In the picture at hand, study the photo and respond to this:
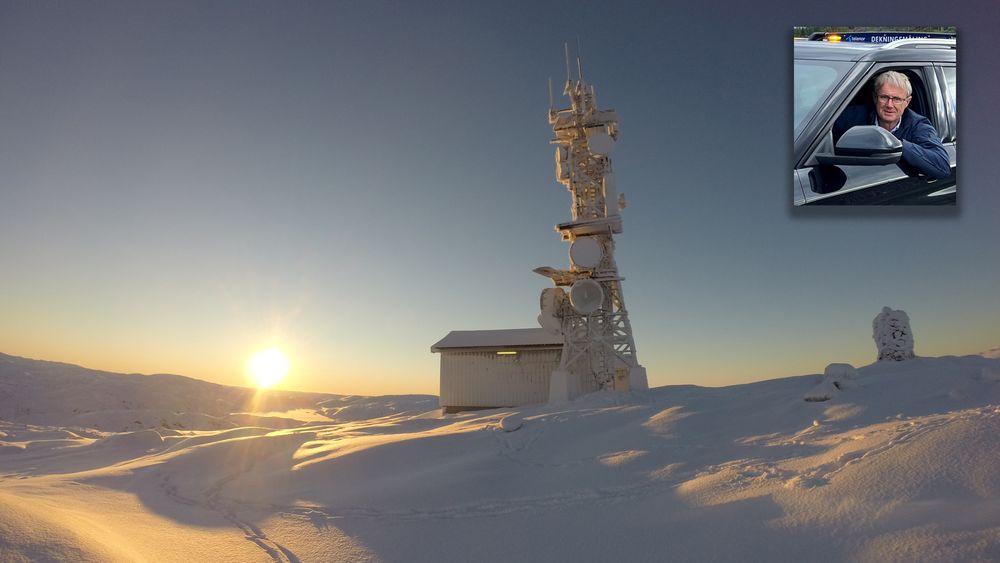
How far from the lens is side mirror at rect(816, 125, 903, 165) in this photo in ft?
45.0

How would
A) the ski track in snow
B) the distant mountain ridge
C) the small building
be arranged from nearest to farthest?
the ski track in snow → the small building → the distant mountain ridge

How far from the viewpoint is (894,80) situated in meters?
13.8

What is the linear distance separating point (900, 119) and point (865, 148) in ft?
3.90

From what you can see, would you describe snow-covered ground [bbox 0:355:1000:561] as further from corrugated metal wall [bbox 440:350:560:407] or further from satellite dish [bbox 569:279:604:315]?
corrugated metal wall [bbox 440:350:560:407]

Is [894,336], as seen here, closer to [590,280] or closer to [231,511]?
[590,280]

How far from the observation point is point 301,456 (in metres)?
12.4

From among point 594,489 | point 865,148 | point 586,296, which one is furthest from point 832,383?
point 586,296

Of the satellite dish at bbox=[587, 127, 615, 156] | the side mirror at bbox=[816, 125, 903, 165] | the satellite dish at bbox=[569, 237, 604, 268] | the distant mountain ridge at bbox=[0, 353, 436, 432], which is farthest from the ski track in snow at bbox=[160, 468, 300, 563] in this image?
the satellite dish at bbox=[587, 127, 615, 156]

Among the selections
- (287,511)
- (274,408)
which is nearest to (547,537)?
(287,511)

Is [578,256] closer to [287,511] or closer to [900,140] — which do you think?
[900,140]

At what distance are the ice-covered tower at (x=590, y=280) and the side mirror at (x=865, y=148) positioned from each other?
991cm

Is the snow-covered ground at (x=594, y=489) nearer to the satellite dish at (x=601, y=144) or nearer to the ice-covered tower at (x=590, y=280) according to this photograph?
the ice-covered tower at (x=590, y=280)

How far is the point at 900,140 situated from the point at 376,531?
15.3 metres

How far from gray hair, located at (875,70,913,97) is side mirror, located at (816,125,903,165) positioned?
1.07 meters
